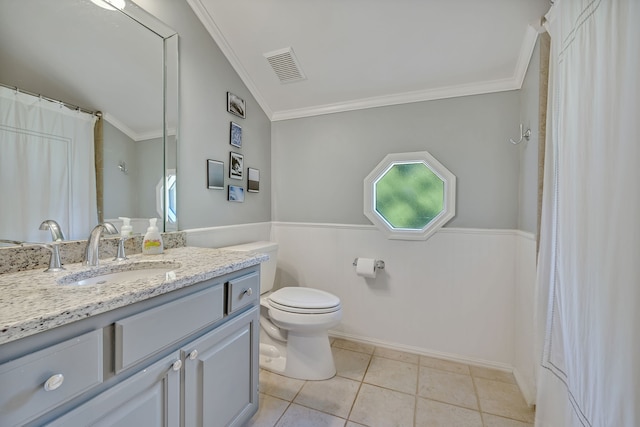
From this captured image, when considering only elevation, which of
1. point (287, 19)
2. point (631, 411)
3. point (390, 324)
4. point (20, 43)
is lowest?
point (390, 324)

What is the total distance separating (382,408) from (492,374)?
2.87ft

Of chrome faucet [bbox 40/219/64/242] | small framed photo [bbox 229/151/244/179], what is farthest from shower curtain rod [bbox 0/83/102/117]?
small framed photo [bbox 229/151/244/179]

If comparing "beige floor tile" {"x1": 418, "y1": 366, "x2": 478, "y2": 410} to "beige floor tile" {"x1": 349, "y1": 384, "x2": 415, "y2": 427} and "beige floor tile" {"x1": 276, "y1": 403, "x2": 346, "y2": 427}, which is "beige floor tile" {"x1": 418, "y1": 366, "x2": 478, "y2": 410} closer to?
"beige floor tile" {"x1": 349, "y1": 384, "x2": 415, "y2": 427}

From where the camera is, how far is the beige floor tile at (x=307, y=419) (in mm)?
1388

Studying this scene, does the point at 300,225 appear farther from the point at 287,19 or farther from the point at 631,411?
the point at 631,411

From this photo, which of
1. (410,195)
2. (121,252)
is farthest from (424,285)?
(121,252)

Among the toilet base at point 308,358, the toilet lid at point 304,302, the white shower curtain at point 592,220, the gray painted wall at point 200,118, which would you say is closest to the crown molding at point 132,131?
the gray painted wall at point 200,118

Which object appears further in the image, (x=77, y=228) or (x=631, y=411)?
(x=77, y=228)

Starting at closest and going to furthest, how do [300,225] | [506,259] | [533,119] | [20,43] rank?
1. [20,43]
2. [533,119]
3. [506,259]
4. [300,225]

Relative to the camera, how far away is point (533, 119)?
1495mm

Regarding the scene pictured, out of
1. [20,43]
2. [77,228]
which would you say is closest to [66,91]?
[20,43]

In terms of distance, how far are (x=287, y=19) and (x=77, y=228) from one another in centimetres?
160

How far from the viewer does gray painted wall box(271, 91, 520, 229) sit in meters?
1.84

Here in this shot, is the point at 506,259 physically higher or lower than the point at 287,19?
lower
